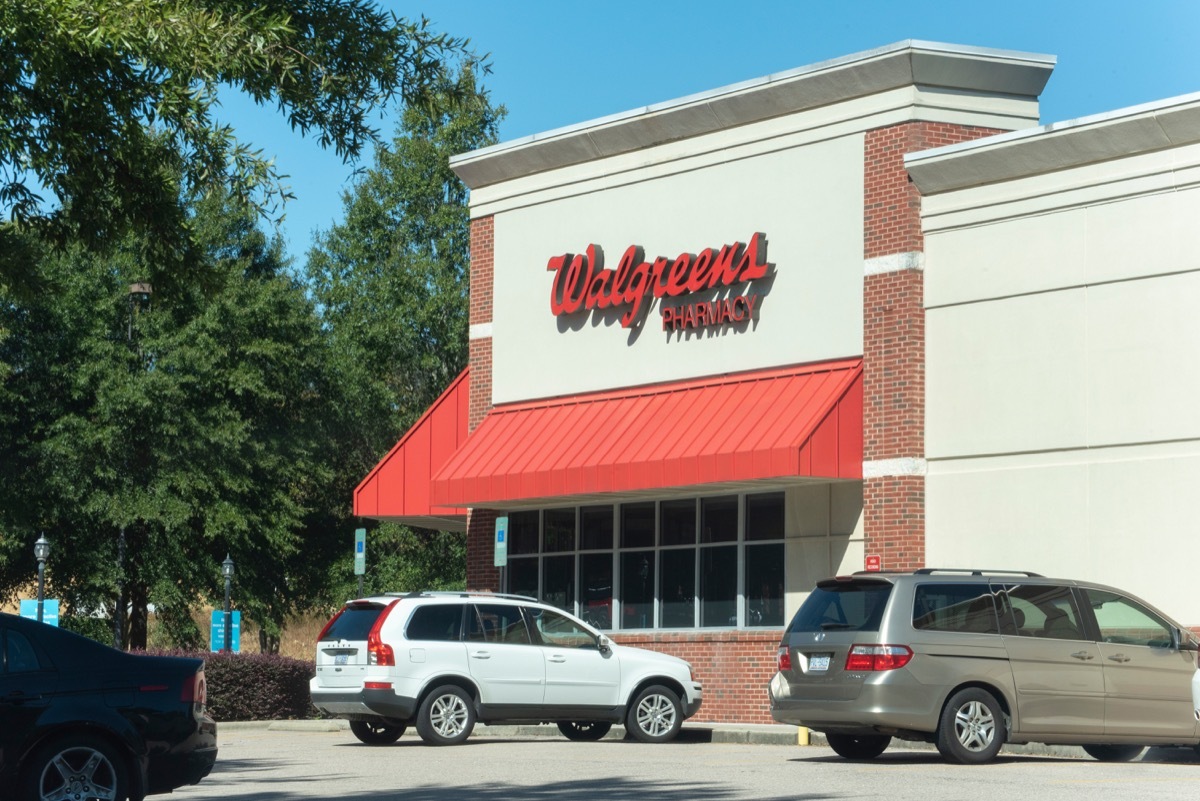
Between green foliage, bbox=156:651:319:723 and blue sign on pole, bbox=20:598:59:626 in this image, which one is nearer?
green foliage, bbox=156:651:319:723

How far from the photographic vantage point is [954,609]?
1719 centimetres

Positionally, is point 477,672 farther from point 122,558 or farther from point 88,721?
point 122,558

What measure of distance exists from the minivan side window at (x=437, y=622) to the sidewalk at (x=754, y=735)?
10.9 ft

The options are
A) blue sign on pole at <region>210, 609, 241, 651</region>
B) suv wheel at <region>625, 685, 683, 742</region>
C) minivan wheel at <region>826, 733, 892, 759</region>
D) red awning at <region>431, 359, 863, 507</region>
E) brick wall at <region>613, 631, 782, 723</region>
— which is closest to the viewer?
minivan wheel at <region>826, 733, 892, 759</region>

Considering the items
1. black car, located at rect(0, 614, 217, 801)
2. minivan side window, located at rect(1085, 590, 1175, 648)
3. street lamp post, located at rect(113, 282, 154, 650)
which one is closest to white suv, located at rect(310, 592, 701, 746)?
minivan side window, located at rect(1085, 590, 1175, 648)

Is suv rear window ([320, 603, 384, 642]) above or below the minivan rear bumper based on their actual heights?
above

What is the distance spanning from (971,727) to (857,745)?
1649mm

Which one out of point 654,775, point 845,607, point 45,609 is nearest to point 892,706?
point 845,607

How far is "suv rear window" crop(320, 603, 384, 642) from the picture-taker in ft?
67.9

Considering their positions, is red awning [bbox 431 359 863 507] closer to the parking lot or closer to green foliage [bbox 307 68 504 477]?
the parking lot

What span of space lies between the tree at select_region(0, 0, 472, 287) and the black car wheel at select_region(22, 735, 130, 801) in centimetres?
396

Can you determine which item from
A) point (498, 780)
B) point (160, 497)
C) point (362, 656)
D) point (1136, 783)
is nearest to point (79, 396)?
point (160, 497)

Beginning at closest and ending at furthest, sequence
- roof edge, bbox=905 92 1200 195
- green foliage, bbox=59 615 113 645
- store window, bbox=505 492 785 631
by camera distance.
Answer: roof edge, bbox=905 92 1200 195 < store window, bbox=505 492 785 631 < green foliage, bbox=59 615 113 645

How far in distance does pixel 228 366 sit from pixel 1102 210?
24214 millimetres
